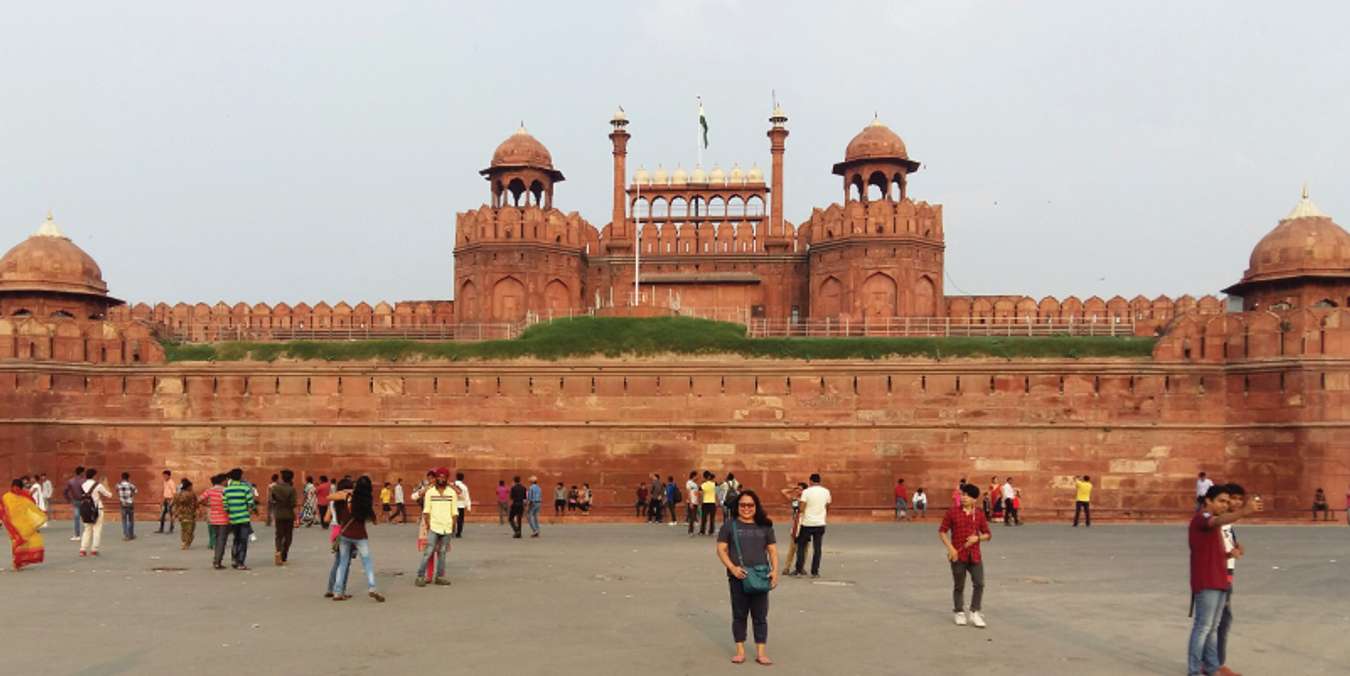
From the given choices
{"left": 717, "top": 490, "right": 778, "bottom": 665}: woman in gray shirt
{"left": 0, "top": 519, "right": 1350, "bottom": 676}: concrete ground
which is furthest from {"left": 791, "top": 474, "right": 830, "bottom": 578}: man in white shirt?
{"left": 717, "top": 490, "right": 778, "bottom": 665}: woman in gray shirt

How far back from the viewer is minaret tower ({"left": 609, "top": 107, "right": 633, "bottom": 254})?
→ 38250 mm

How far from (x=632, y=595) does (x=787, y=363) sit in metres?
16.6

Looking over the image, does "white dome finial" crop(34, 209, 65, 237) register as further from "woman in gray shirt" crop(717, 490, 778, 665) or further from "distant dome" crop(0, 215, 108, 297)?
"woman in gray shirt" crop(717, 490, 778, 665)

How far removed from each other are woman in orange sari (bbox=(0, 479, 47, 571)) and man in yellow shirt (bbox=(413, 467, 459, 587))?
5.31 metres

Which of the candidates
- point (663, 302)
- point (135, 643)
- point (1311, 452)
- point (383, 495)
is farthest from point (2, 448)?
point (1311, 452)

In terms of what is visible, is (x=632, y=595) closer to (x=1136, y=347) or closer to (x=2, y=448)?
(x=1136, y=347)

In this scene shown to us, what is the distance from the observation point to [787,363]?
27.9m

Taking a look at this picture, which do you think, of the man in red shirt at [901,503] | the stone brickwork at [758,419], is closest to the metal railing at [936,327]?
the stone brickwork at [758,419]

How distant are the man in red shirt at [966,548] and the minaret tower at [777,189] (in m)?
27.9

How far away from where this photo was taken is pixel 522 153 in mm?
37219

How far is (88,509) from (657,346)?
15.2 meters

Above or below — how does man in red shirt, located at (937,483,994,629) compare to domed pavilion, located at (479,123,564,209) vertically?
below

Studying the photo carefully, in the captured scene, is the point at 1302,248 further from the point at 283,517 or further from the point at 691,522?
the point at 283,517

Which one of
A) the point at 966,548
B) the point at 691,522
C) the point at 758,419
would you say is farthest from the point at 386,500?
the point at 966,548
